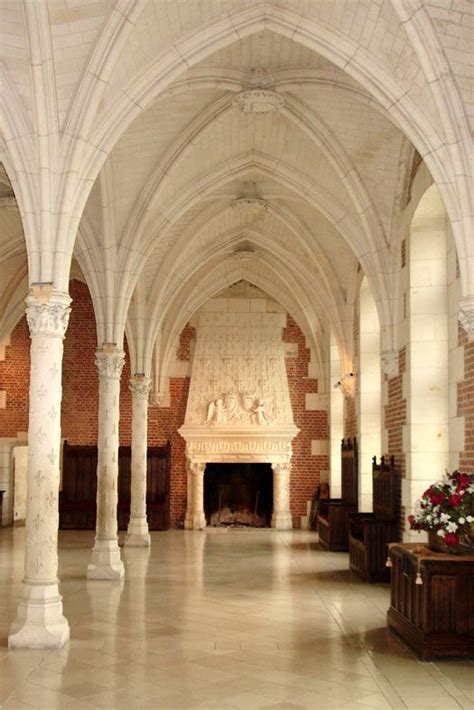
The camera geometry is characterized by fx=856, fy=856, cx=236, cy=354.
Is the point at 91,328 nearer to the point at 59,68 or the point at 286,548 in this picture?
the point at 286,548

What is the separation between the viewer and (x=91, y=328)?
70.9ft

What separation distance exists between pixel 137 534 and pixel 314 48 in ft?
34.7

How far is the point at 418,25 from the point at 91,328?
15.2m

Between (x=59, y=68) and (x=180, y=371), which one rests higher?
(x=59, y=68)

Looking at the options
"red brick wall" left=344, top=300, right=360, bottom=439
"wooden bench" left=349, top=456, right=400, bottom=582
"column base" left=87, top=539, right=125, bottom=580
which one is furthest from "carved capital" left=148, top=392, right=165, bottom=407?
"wooden bench" left=349, top=456, right=400, bottom=582

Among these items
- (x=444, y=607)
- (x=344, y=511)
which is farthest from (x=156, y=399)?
(x=444, y=607)

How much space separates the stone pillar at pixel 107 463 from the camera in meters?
12.1

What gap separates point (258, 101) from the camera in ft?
35.9

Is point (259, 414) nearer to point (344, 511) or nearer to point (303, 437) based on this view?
point (303, 437)

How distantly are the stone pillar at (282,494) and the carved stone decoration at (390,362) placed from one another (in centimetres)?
935

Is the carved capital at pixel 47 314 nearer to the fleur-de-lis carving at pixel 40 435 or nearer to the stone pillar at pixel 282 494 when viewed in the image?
the fleur-de-lis carving at pixel 40 435

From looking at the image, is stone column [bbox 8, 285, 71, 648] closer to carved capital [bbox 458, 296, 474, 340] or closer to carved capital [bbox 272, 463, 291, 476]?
carved capital [bbox 458, 296, 474, 340]

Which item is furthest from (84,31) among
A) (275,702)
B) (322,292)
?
(322,292)

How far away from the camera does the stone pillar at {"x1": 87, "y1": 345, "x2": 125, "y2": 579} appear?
12092mm
